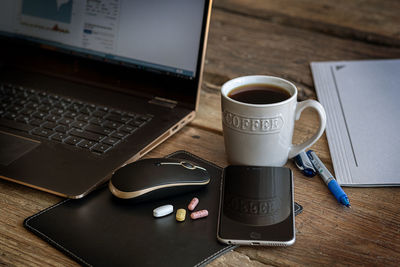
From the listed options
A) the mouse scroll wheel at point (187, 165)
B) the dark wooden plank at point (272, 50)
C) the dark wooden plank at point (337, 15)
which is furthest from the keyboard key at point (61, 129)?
the dark wooden plank at point (337, 15)

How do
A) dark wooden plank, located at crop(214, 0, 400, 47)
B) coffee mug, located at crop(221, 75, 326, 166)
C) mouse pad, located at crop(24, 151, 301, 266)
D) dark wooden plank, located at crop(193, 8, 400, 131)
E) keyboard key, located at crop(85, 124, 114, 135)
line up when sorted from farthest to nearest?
dark wooden plank, located at crop(214, 0, 400, 47) → dark wooden plank, located at crop(193, 8, 400, 131) → keyboard key, located at crop(85, 124, 114, 135) → coffee mug, located at crop(221, 75, 326, 166) → mouse pad, located at crop(24, 151, 301, 266)

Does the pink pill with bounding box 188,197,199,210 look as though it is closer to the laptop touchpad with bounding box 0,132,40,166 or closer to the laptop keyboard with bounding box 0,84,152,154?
the laptop keyboard with bounding box 0,84,152,154

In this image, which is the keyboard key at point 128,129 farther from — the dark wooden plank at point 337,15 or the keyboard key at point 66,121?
the dark wooden plank at point 337,15

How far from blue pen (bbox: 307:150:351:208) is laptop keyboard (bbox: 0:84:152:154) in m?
0.29

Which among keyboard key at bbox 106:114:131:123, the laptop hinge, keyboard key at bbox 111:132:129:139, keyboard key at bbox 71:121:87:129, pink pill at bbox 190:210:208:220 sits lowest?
pink pill at bbox 190:210:208:220

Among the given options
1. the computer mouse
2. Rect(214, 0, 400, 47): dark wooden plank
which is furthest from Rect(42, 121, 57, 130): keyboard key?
Rect(214, 0, 400, 47): dark wooden plank

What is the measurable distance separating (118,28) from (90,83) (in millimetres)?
127

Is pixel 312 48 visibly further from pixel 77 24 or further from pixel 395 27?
pixel 77 24

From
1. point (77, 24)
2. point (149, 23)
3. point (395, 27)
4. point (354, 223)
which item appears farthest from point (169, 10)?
point (395, 27)

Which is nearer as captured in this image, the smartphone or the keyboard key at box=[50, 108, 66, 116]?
the smartphone

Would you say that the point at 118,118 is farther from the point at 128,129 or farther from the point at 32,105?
the point at 32,105

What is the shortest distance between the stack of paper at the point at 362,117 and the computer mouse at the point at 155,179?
9.0 inches

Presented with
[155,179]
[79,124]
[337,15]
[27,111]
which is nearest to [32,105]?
[27,111]

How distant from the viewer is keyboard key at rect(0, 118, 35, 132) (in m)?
0.78
